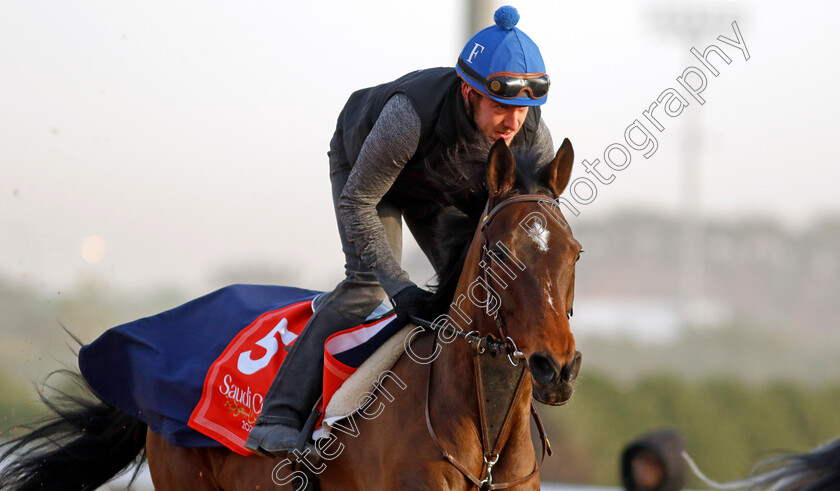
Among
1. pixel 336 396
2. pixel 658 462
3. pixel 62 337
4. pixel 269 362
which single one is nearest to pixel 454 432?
pixel 336 396

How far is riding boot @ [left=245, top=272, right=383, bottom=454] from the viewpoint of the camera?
324 cm

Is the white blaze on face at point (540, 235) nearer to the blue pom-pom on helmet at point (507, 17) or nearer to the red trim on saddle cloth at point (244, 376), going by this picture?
the blue pom-pom on helmet at point (507, 17)

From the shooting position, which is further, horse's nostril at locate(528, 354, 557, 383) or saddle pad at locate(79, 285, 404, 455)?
saddle pad at locate(79, 285, 404, 455)

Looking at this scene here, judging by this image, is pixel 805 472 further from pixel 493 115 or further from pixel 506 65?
pixel 506 65

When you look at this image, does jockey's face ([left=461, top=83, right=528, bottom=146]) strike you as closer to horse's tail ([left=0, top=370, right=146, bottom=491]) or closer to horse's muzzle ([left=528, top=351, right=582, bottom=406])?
horse's muzzle ([left=528, top=351, right=582, bottom=406])

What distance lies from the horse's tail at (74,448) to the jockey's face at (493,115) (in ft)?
8.21

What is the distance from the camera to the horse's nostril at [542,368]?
7.82 ft

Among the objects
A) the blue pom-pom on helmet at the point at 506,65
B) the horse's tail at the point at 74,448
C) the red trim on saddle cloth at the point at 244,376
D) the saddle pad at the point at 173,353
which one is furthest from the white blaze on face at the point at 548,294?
the horse's tail at the point at 74,448

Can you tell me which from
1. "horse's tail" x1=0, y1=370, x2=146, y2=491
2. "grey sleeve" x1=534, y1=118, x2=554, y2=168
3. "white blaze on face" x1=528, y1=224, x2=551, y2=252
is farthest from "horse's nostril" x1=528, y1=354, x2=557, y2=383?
"horse's tail" x1=0, y1=370, x2=146, y2=491

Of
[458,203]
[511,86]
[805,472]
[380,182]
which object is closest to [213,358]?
[380,182]

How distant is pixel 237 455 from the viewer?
371 centimetres

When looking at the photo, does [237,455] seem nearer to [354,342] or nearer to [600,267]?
[354,342]

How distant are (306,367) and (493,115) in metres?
1.14

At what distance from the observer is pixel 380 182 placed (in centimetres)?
313
